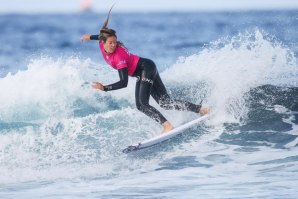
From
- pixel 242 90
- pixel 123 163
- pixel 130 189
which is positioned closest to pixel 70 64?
pixel 242 90

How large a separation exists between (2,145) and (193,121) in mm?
2897

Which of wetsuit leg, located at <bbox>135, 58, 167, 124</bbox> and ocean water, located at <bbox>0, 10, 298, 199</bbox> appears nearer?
ocean water, located at <bbox>0, 10, 298, 199</bbox>

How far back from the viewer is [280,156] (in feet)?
27.9

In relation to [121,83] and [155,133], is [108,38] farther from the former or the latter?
[155,133]

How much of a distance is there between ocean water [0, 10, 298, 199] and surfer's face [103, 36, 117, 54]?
4.83 feet

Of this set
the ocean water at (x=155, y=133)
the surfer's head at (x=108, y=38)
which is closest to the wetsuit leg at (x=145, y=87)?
the ocean water at (x=155, y=133)

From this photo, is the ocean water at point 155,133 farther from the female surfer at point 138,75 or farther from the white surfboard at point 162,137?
A: the female surfer at point 138,75

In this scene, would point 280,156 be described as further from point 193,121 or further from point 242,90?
point 242,90

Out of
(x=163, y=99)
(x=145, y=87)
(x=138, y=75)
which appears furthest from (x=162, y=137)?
(x=138, y=75)

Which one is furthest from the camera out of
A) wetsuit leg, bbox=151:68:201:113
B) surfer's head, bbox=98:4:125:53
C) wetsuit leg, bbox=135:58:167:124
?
wetsuit leg, bbox=151:68:201:113

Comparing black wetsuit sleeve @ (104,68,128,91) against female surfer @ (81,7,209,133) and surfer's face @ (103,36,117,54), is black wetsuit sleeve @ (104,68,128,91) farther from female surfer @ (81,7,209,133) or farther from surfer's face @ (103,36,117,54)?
surfer's face @ (103,36,117,54)

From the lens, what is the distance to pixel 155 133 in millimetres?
9523

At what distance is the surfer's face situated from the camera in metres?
8.25

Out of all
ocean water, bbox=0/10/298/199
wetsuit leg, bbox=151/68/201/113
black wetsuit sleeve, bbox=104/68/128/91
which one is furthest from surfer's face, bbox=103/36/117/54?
ocean water, bbox=0/10/298/199
